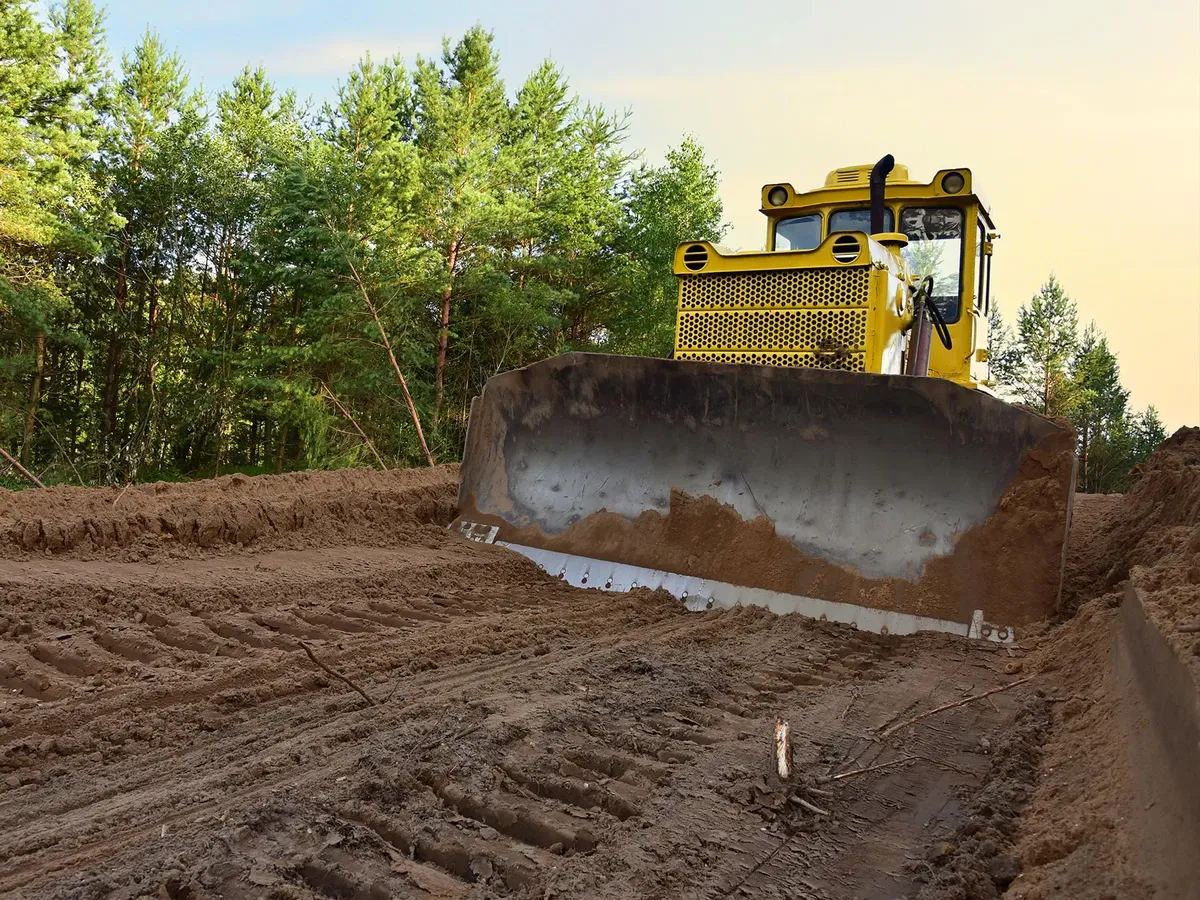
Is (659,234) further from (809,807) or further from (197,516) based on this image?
(809,807)

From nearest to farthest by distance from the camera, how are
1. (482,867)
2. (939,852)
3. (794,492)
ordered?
(482,867) → (939,852) → (794,492)

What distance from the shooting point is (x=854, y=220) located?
22.1 ft

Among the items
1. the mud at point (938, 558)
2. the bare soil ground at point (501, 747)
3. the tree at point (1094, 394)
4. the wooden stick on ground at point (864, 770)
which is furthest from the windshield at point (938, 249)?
the tree at point (1094, 394)

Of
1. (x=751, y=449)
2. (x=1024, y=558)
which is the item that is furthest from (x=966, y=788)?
(x=751, y=449)

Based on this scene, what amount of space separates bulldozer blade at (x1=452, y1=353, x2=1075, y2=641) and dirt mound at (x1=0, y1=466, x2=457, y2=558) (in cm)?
100

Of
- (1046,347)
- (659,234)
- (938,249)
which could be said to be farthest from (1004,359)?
(938,249)

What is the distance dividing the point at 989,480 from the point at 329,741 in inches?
137

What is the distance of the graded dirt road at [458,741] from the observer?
83.0 inches

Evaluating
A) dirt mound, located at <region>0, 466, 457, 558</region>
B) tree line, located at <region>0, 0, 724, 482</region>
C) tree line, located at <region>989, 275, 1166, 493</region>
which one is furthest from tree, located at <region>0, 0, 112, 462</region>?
tree line, located at <region>989, 275, 1166, 493</region>

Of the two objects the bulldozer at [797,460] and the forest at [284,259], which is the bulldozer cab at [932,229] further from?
the forest at [284,259]

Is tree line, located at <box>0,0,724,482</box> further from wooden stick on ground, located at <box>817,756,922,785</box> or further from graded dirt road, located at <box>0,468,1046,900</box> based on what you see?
wooden stick on ground, located at <box>817,756,922,785</box>

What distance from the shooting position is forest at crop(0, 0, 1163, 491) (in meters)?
15.5

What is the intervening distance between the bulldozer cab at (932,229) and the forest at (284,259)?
8.38 metres

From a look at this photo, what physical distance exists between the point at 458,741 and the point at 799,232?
208 inches
